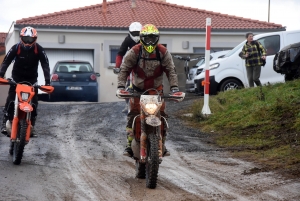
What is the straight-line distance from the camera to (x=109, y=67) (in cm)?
3188

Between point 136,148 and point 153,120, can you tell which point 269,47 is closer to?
point 136,148

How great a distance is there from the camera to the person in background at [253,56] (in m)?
17.7

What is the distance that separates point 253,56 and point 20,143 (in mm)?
9947

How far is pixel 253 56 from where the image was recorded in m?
17.8

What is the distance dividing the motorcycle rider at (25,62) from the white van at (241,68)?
32.0 ft

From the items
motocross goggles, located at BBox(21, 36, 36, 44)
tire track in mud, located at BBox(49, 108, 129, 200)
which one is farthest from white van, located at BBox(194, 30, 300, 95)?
motocross goggles, located at BBox(21, 36, 36, 44)

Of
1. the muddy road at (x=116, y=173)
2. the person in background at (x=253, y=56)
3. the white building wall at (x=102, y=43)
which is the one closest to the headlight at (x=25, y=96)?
the muddy road at (x=116, y=173)

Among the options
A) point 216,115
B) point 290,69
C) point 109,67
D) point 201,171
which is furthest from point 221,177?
point 109,67

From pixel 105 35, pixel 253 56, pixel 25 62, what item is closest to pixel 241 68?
pixel 253 56

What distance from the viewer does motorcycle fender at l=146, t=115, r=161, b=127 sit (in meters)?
7.43

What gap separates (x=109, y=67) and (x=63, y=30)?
2.73m

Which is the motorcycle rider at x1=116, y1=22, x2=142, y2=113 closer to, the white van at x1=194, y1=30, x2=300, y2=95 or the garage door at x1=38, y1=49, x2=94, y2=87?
the white van at x1=194, y1=30, x2=300, y2=95

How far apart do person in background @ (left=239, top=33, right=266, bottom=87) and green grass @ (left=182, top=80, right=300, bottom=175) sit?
4.76ft

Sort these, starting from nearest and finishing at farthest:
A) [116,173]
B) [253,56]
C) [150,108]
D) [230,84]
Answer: [150,108] → [116,173] → [253,56] → [230,84]
